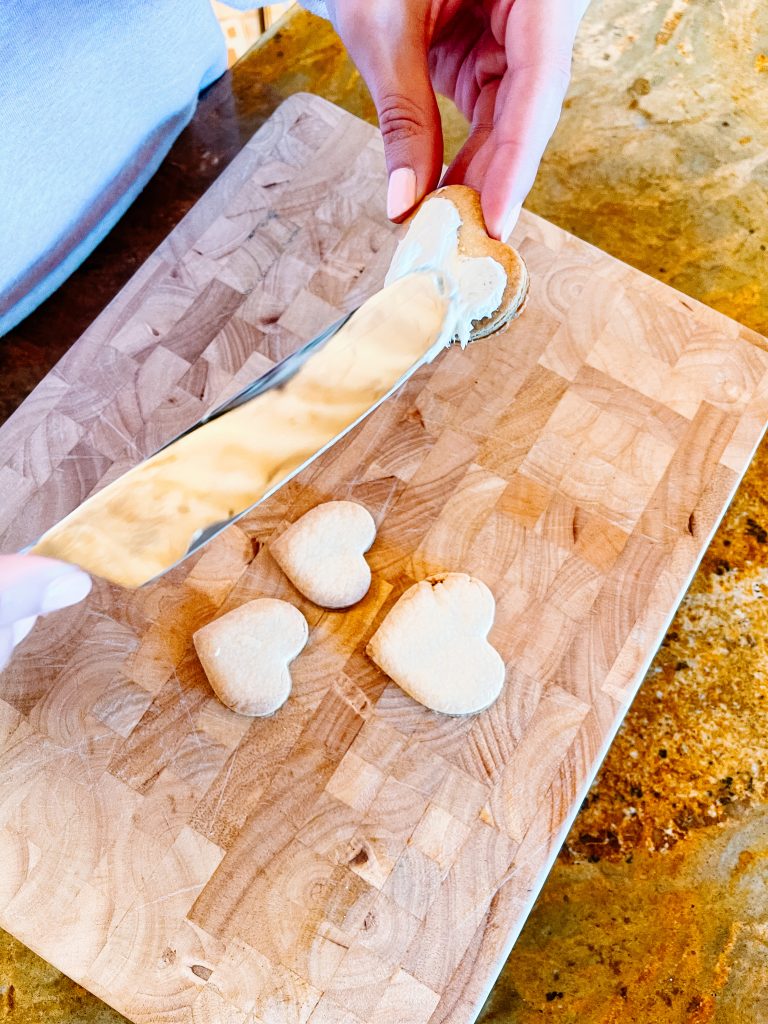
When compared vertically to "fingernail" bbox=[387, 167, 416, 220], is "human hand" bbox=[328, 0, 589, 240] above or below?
above

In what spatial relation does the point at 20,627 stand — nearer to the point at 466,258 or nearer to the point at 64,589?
the point at 64,589

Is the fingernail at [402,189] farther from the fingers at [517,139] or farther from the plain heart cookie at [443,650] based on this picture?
the plain heart cookie at [443,650]

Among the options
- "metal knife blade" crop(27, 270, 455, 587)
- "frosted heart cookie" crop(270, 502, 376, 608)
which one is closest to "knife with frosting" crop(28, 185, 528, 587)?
"metal knife blade" crop(27, 270, 455, 587)

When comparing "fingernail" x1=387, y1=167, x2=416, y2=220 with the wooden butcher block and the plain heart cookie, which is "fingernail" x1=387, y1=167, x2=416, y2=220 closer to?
the wooden butcher block

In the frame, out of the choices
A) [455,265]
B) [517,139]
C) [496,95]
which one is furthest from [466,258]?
[496,95]

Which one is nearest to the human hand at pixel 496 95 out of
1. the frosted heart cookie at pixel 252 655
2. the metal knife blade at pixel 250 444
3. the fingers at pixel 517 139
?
the fingers at pixel 517 139

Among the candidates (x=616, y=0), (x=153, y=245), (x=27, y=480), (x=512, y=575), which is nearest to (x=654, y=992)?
(x=512, y=575)
